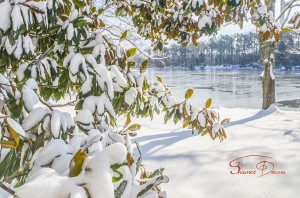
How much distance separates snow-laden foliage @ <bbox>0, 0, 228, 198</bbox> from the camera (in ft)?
1.82

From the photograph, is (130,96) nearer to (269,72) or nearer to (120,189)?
(120,189)

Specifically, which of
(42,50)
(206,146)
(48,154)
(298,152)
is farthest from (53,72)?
(298,152)

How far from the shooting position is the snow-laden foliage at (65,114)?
0.55 meters

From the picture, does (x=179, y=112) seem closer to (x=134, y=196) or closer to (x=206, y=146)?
(x=134, y=196)

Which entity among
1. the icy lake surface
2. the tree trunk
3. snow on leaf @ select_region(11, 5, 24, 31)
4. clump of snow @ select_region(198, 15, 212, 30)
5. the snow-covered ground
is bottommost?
the icy lake surface

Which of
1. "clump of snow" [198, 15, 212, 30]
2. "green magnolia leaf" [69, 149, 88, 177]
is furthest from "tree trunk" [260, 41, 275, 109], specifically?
"green magnolia leaf" [69, 149, 88, 177]

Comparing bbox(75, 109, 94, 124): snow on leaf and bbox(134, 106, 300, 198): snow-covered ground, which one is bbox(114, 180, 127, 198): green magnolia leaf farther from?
bbox(134, 106, 300, 198): snow-covered ground

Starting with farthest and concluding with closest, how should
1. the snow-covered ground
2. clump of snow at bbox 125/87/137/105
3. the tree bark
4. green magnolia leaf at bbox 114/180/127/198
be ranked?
the tree bark, the snow-covered ground, clump of snow at bbox 125/87/137/105, green magnolia leaf at bbox 114/180/127/198

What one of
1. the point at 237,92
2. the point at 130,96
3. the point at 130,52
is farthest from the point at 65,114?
the point at 237,92

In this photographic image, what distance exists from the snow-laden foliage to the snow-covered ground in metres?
1.43

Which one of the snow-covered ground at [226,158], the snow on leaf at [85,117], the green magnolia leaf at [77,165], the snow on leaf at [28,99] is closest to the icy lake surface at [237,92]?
the snow-covered ground at [226,158]

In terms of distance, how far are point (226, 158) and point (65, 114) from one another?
9.55 ft

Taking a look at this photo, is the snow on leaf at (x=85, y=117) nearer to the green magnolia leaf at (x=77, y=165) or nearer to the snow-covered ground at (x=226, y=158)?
the green magnolia leaf at (x=77, y=165)

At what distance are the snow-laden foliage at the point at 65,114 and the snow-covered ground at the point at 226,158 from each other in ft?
4.70
